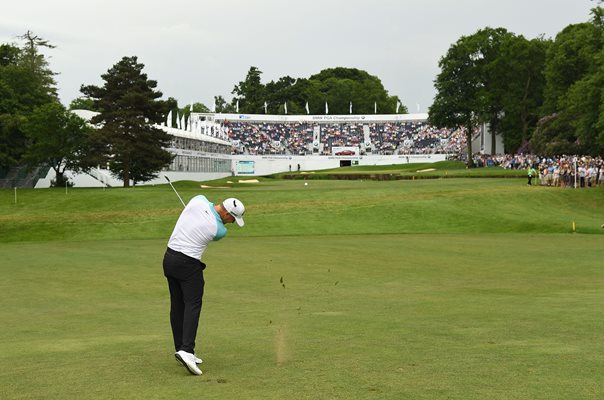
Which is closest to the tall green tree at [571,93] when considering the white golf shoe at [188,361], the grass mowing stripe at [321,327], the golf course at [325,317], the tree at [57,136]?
the golf course at [325,317]

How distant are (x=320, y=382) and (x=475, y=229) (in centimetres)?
3616

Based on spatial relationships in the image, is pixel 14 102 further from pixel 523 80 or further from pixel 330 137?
pixel 330 137

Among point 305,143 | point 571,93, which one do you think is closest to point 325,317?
point 571,93

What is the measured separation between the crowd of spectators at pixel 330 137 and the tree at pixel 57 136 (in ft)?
300

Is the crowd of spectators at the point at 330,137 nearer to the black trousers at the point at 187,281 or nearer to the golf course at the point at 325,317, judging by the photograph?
the golf course at the point at 325,317

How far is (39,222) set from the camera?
1909 inches

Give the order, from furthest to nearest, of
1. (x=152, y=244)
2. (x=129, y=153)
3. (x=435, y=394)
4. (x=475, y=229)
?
(x=129, y=153) < (x=475, y=229) < (x=152, y=244) < (x=435, y=394)

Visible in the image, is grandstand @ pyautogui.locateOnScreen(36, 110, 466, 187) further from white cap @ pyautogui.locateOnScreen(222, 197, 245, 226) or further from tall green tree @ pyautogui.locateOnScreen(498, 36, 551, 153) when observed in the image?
white cap @ pyautogui.locateOnScreen(222, 197, 245, 226)

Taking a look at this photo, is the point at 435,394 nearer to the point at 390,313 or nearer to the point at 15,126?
the point at 390,313

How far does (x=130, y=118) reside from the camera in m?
78.4

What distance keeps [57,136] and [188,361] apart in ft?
222

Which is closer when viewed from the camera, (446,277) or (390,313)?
(390,313)

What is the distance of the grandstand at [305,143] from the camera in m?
147

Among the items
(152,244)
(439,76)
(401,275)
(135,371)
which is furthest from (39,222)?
(439,76)
